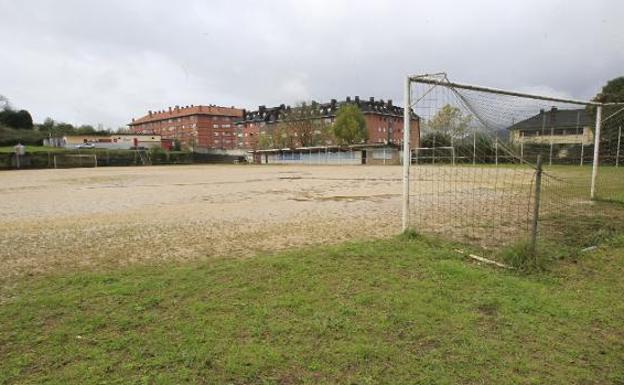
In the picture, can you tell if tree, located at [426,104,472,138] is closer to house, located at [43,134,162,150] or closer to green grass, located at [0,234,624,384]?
green grass, located at [0,234,624,384]

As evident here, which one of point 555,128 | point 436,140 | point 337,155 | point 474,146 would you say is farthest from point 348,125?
point 474,146

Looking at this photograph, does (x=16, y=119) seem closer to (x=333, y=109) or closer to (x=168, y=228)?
(x=333, y=109)

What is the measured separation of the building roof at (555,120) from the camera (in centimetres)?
927

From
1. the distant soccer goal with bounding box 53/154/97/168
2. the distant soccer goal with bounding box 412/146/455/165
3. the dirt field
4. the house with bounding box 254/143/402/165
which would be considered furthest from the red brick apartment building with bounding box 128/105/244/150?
the distant soccer goal with bounding box 412/146/455/165

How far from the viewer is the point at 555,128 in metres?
11.9

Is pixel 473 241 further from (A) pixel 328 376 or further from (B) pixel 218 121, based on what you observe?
(B) pixel 218 121

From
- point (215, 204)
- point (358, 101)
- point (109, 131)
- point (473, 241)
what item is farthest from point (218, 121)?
point (473, 241)

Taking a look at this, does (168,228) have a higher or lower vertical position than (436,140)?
lower

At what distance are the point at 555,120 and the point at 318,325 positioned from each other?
1084 cm

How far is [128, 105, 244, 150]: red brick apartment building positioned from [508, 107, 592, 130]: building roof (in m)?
106

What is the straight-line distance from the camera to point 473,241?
680 centimetres

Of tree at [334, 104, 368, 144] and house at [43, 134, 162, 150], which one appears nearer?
tree at [334, 104, 368, 144]

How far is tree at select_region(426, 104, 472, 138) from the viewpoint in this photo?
288 inches

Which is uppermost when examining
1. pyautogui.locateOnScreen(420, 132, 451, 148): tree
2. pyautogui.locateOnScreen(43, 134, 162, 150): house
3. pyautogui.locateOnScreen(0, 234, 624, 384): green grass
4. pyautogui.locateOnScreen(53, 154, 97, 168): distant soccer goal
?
pyautogui.locateOnScreen(43, 134, 162, 150): house
